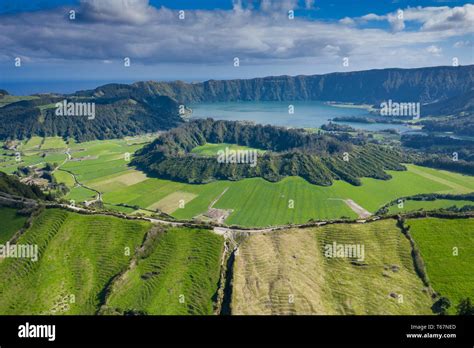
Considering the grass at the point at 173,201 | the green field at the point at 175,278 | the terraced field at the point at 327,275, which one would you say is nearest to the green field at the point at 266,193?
the grass at the point at 173,201

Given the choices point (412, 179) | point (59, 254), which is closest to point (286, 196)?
point (412, 179)

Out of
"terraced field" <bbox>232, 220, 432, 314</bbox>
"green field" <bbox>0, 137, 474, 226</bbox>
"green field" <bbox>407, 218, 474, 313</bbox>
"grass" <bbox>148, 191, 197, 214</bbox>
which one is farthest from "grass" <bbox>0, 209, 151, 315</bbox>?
"green field" <bbox>407, 218, 474, 313</bbox>

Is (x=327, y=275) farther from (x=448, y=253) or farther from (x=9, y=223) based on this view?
(x=9, y=223)

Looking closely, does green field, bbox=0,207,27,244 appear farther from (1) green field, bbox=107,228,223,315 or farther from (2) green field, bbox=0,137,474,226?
(2) green field, bbox=0,137,474,226

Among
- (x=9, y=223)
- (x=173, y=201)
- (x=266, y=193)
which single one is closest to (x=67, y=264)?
(x=9, y=223)

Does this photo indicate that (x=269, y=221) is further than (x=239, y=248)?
Yes

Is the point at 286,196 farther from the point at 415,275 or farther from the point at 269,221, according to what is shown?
the point at 415,275
